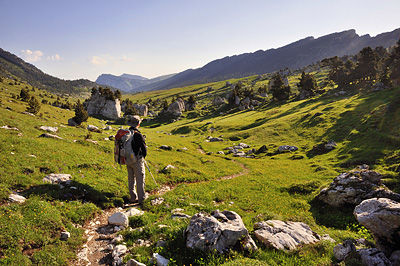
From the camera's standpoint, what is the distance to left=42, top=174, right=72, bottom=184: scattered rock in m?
13.1

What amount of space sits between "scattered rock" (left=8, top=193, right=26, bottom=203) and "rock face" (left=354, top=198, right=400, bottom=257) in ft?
54.7

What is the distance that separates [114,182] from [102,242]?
7.32 meters

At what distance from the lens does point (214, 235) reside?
762 centimetres

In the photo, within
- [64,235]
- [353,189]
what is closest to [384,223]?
[353,189]

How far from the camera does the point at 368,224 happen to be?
7715 millimetres

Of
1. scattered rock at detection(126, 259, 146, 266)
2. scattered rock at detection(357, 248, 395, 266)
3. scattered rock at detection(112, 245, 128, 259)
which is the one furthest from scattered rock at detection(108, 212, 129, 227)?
scattered rock at detection(357, 248, 395, 266)

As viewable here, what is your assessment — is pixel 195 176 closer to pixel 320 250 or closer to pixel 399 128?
pixel 320 250

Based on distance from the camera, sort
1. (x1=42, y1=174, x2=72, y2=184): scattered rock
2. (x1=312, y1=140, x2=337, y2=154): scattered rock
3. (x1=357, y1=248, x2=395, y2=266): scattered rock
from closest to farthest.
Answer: (x1=357, y1=248, x2=395, y2=266): scattered rock < (x1=42, y1=174, x2=72, y2=184): scattered rock < (x1=312, y1=140, x2=337, y2=154): scattered rock

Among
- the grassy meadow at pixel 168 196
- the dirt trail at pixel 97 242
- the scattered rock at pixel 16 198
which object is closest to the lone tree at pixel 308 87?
the grassy meadow at pixel 168 196

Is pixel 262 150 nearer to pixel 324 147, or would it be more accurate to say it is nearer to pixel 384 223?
pixel 324 147

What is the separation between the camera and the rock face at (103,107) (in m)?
101

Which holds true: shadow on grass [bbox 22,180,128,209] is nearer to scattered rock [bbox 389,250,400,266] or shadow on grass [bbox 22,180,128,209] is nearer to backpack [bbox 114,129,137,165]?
backpack [bbox 114,129,137,165]

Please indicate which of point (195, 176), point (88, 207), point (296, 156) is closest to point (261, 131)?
point (296, 156)

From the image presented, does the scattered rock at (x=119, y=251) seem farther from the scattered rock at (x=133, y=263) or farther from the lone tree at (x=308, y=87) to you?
the lone tree at (x=308, y=87)
